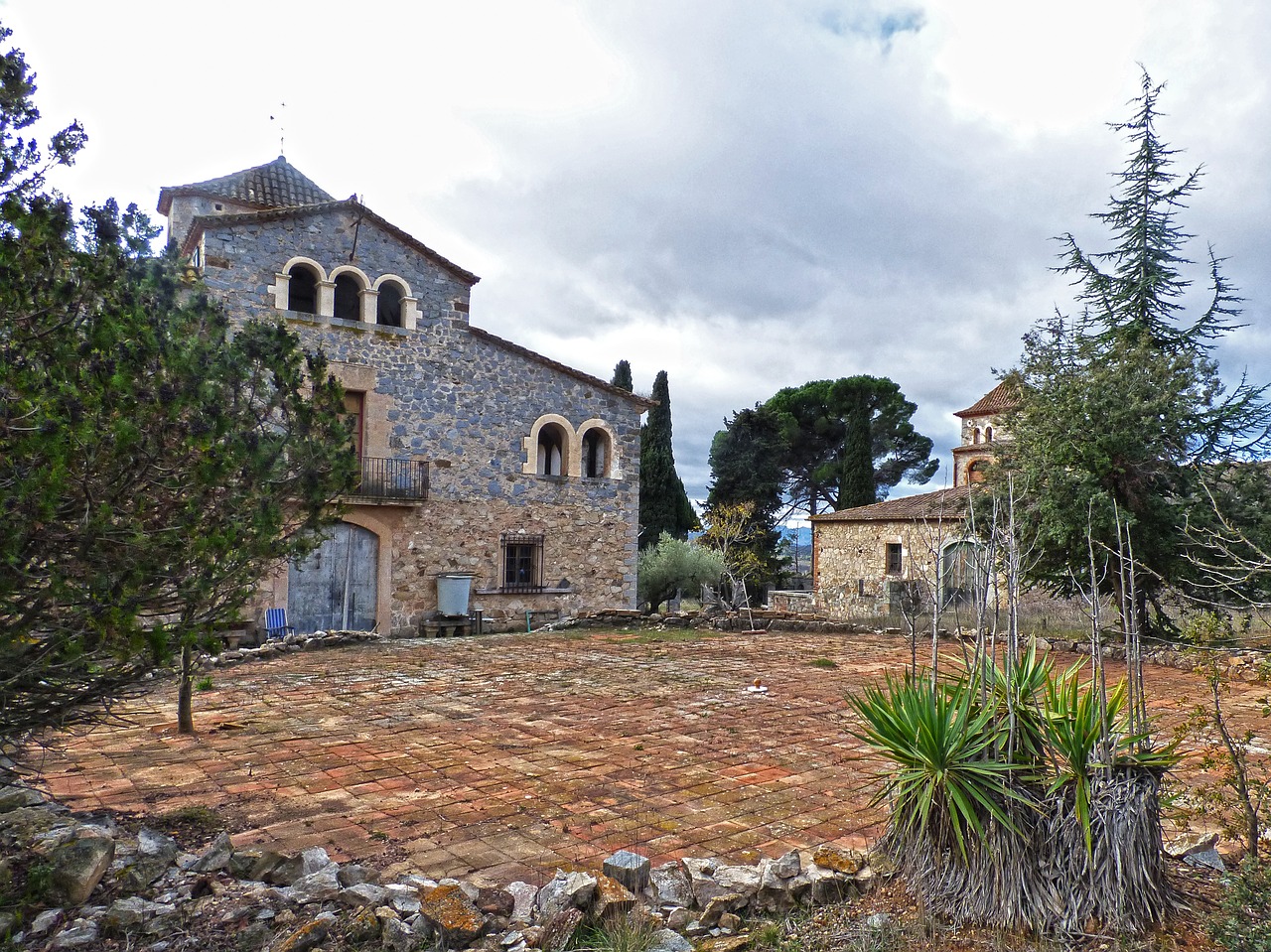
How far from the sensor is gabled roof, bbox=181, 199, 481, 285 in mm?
13602

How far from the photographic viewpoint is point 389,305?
52.2 feet

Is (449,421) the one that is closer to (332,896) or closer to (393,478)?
(393,478)

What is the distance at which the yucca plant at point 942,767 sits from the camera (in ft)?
11.1

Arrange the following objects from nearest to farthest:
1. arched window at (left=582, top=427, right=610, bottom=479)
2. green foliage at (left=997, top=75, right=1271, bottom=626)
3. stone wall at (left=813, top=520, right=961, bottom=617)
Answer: green foliage at (left=997, top=75, right=1271, bottom=626)
arched window at (left=582, top=427, right=610, bottom=479)
stone wall at (left=813, top=520, right=961, bottom=617)

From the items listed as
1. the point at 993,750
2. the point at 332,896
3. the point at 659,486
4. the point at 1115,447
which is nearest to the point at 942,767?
the point at 993,750

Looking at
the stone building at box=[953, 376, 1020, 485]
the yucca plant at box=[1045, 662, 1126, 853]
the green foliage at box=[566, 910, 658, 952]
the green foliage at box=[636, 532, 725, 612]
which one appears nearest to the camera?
the green foliage at box=[566, 910, 658, 952]

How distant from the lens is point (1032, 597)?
1920cm

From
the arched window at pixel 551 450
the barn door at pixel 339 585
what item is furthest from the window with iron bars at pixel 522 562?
the barn door at pixel 339 585

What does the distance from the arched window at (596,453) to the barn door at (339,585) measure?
5.02m

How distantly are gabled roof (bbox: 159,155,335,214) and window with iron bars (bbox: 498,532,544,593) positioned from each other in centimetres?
810

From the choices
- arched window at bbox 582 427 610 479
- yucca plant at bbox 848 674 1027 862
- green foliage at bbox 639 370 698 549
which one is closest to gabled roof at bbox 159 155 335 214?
arched window at bbox 582 427 610 479

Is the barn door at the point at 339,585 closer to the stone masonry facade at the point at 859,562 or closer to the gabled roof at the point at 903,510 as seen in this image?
the stone masonry facade at the point at 859,562

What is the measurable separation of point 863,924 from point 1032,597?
714 inches

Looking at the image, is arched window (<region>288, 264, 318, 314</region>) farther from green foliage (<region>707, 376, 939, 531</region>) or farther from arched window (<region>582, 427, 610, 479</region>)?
green foliage (<region>707, 376, 939, 531</region>)
